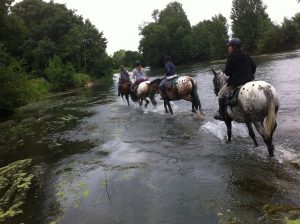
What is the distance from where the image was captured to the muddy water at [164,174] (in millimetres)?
5824

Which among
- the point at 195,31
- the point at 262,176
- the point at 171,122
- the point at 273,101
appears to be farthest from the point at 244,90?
the point at 195,31

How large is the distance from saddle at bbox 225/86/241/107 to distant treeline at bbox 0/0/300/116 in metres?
16.7

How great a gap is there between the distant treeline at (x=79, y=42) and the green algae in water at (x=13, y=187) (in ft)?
41.8

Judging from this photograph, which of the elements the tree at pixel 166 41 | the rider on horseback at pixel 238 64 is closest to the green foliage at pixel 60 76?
the rider on horseback at pixel 238 64

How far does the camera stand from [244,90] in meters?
8.14

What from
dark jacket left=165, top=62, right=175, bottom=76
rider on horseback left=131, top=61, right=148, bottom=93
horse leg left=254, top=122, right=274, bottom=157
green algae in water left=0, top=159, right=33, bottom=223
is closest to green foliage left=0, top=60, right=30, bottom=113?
rider on horseback left=131, top=61, right=148, bottom=93

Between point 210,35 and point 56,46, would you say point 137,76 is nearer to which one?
point 56,46

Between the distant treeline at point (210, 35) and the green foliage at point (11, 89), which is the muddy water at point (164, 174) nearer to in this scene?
the green foliage at point (11, 89)

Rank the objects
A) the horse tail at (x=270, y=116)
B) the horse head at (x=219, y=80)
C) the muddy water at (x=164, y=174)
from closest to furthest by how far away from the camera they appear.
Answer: the muddy water at (x=164, y=174), the horse tail at (x=270, y=116), the horse head at (x=219, y=80)

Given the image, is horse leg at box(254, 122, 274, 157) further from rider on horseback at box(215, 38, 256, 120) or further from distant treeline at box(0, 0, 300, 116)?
distant treeline at box(0, 0, 300, 116)

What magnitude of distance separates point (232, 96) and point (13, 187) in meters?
5.65

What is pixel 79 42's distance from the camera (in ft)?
199

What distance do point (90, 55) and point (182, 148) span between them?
59.2 m

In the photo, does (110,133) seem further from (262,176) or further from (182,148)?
(262,176)
